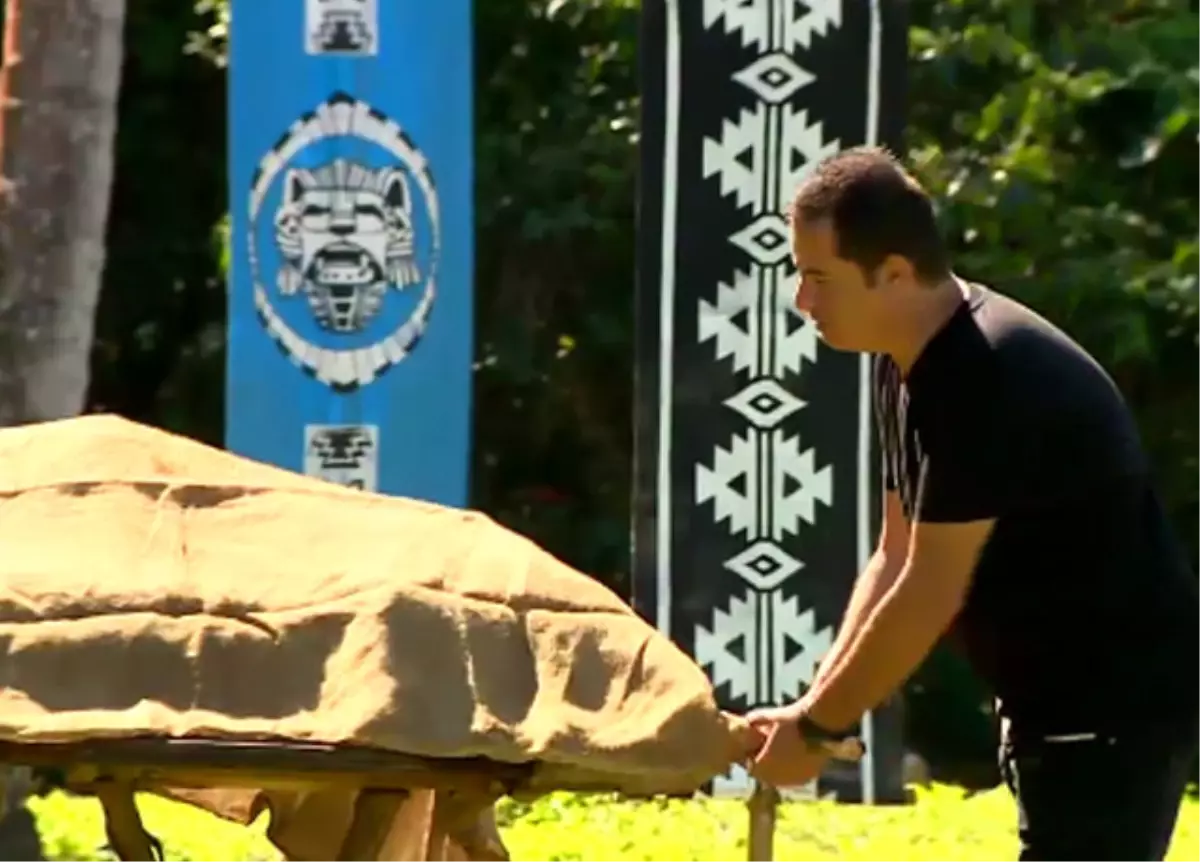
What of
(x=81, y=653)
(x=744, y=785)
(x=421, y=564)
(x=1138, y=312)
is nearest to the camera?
(x=81, y=653)

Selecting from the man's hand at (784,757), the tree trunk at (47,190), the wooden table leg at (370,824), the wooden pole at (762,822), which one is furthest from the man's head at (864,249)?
the tree trunk at (47,190)

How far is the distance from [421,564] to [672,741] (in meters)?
0.37

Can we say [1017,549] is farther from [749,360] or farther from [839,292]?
[749,360]

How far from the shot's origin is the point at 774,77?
22.3 feet

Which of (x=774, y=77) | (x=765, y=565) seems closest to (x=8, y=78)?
(x=774, y=77)

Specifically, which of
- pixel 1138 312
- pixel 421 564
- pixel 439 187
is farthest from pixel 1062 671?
pixel 1138 312

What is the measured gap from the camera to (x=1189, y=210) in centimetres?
1045

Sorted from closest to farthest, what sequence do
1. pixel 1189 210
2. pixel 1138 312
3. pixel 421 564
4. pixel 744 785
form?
pixel 421 564, pixel 744 785, pixel 1138 312, pixel 1189 210

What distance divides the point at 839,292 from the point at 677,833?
12.6 ft

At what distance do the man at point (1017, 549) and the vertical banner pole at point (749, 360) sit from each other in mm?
3321

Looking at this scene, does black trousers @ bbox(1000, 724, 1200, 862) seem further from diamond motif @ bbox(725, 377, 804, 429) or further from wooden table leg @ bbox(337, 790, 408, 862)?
diamond motif @ bbox(725, 377, 804, 429)

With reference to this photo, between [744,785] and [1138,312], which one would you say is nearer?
[744,785]

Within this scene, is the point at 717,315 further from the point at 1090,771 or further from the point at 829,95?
the point at 1090,771

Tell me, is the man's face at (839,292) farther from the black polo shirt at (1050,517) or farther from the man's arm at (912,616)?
the man's arm at (912,616)
